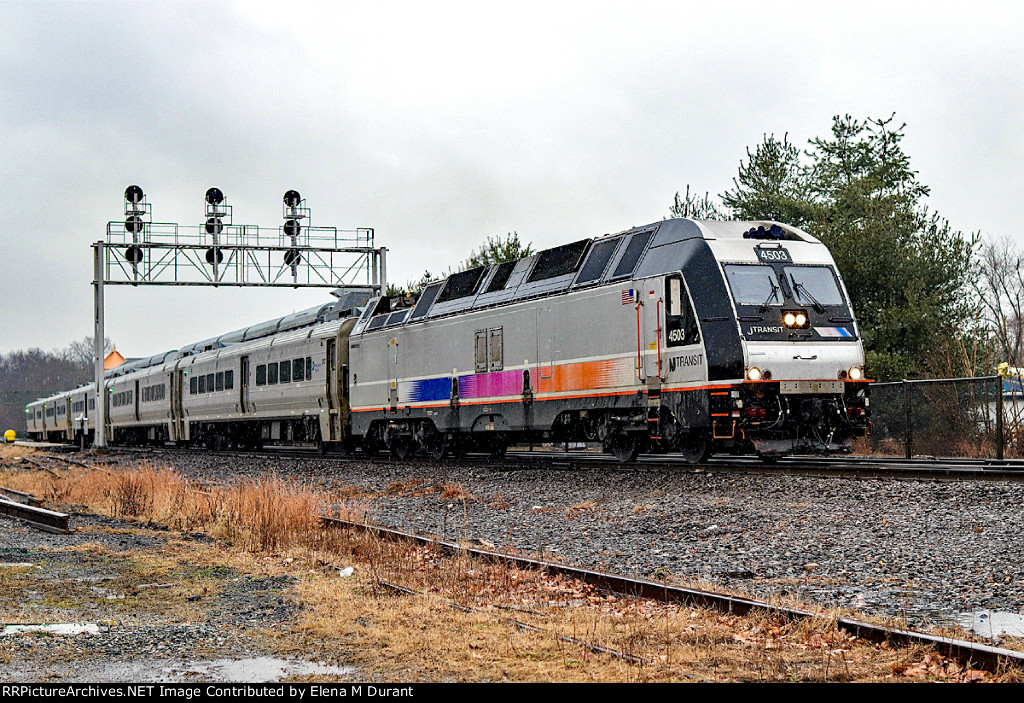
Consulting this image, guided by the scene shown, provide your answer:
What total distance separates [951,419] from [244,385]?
20.7 meters

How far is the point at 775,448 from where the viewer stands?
14852 millimetres

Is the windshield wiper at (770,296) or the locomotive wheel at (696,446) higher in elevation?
the windshield wiper at (770,296)

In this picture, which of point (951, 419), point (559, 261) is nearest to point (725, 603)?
point (559, 261)

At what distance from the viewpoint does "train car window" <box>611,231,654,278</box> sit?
1667 cm

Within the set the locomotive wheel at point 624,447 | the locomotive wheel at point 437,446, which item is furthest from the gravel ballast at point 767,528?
the locomotive wheel at point 437,446

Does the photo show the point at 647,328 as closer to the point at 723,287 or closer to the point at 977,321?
the point at 723,287

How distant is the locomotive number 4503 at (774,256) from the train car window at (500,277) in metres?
5.82

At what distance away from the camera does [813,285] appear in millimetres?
15664

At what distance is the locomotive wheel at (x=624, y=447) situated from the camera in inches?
687

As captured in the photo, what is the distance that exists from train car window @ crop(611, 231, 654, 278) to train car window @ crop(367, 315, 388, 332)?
878 cm

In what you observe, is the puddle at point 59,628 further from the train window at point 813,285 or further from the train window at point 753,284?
the train window at point 813,285

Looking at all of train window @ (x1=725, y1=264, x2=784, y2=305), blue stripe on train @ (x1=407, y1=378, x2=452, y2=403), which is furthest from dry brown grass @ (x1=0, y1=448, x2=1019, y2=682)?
blue stripe on train @ (x1=407, y1=378, x2=452, y2=403)

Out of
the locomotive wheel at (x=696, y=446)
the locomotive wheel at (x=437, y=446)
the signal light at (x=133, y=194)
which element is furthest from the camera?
the signal light at (x=133, y=194)

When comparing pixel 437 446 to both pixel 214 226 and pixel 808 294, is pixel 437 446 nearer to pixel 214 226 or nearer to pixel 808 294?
pixel 808 294
